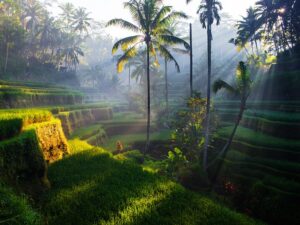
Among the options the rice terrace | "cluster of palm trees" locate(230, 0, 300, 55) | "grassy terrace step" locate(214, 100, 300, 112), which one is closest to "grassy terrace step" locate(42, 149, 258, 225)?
the rice terrace

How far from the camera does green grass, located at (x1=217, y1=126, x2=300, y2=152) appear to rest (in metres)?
15.6

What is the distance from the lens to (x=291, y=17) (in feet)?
95.2

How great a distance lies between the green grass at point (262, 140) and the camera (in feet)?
51.1

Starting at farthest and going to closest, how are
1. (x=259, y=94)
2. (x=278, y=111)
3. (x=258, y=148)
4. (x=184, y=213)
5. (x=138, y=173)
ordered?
(x=259, y=94), (x=278, y=111), (x=258, y=148), (x=138, y=173), (x=184, y=213)

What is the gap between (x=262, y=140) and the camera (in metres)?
17.2

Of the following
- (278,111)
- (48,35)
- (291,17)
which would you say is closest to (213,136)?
(278,111)

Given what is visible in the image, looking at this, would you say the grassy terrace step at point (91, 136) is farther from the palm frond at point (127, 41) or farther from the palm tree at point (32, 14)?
the palm tree at point (32, 14)

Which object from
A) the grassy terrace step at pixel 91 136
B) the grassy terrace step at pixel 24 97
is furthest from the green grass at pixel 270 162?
the grassy terrace step at pixel 24 97

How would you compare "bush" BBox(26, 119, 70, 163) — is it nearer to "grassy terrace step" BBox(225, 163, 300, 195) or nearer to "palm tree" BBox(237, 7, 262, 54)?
"grassy terrace step" BBox(225, 163, 300, 195)

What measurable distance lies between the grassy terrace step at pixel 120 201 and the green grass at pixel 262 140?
786 centimetres

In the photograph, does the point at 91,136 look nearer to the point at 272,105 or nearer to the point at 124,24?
the point at 124,24

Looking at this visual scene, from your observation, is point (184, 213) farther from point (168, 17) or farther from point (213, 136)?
point (168, 17)

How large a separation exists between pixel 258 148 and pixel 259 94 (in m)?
14.9

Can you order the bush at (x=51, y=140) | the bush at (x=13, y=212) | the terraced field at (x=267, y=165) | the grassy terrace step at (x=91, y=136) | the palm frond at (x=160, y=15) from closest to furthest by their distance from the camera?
the bush at (x=13, y=212), the bush at (x=51, y=140), the terraced field at (x=267, y=165), the palm frond at (x=160, y=15), the grassy terrace step at (x=91, y=136)
